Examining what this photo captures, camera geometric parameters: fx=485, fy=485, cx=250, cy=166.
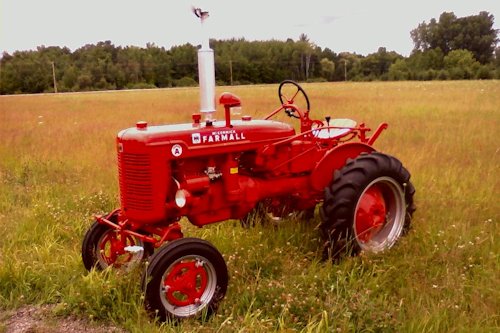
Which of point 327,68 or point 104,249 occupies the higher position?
point 327,68

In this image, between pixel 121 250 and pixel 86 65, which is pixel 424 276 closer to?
pixel 121 250

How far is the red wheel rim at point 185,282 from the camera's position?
9.83 feet

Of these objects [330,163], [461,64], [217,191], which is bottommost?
[217,191]

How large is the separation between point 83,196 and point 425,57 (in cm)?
5735

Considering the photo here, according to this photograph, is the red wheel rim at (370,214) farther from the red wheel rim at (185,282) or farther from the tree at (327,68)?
the tree at (327,68)

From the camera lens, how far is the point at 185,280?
3.01 meters

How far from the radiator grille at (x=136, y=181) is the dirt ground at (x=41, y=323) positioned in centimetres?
79

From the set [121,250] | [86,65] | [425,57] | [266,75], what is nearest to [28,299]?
[121,250]

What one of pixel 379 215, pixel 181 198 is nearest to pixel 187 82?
pixel 379 215

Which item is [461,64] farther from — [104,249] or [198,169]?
[104,249]

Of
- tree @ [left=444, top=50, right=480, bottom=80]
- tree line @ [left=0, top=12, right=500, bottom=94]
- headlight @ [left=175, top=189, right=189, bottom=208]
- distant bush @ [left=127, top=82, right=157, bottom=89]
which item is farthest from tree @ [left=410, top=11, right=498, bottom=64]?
headlight @ [left=175, top=189, right=189, bottom=208]

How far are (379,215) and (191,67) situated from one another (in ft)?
99.6

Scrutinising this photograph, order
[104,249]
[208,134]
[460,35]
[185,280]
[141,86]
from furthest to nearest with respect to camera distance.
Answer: [460,35] < [141,86] < [104,249] < [208,134] < [185,280]

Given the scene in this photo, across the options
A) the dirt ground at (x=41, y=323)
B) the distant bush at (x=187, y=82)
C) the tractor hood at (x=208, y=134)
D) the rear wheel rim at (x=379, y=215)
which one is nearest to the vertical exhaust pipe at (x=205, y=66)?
the tractor hood at (x=208, y=134)
